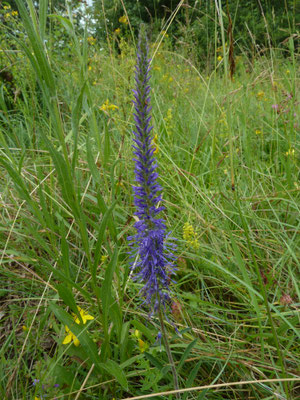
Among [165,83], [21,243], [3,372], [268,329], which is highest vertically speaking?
[165,83]

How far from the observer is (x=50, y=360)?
1.25 meters

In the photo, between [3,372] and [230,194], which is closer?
[3,372]

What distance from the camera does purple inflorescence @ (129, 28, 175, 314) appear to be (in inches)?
31.3

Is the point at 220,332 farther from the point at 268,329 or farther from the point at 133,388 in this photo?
the point at 133,388

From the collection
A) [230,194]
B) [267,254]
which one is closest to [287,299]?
[267,254]

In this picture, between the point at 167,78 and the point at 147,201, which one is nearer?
the point at 147,201

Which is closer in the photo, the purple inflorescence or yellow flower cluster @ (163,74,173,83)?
the purple inflorescence

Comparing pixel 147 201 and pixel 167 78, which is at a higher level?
pixel 147 201

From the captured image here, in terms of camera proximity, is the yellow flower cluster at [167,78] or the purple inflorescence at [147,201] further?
the yellow flower cluster at [167,78]

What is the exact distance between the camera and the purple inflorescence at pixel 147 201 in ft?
2.61

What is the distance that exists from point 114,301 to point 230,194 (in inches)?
46.8

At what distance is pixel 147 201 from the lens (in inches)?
35.6

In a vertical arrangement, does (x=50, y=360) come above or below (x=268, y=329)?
above

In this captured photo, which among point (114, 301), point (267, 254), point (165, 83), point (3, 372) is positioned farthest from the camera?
point (165, 83)
